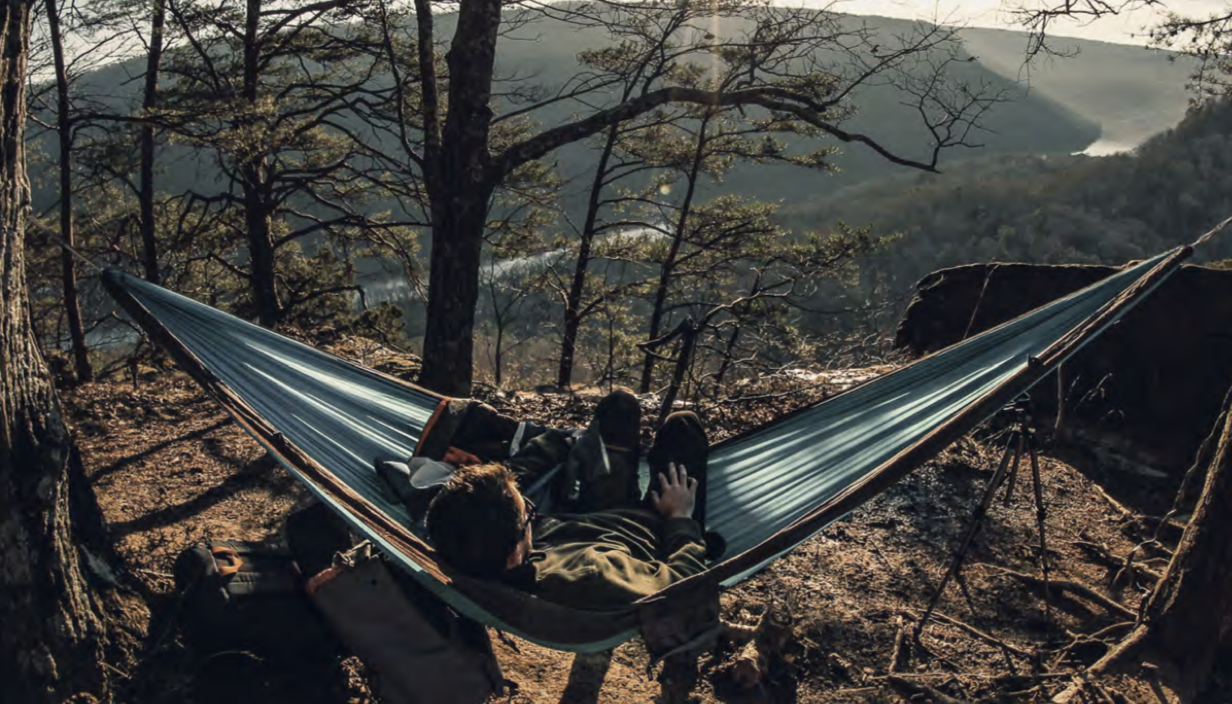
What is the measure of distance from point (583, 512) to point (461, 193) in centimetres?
254

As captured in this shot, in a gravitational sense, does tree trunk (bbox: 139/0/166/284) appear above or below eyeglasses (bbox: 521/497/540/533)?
above

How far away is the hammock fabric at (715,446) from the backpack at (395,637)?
0.14 meters

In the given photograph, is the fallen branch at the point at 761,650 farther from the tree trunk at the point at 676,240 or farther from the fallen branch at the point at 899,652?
the tree trunk at the point at 676,240

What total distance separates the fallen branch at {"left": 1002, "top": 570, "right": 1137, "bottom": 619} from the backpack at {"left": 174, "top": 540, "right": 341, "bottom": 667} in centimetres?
265

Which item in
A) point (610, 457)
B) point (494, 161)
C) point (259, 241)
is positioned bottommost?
point (259, 241)

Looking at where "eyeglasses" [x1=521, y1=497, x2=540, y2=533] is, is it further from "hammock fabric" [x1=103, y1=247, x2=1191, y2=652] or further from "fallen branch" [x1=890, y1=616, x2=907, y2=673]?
"fallen branch" [x1=890, y1=616, x2=907, y2=673]

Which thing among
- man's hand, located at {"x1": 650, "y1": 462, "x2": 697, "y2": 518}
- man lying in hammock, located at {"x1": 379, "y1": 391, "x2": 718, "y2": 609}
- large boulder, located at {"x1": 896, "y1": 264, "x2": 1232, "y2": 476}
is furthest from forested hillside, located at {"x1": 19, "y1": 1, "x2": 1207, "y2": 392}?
large boulder, located at {"x1": 896, "y1": 264, "x2": 1232, "y2": 476}

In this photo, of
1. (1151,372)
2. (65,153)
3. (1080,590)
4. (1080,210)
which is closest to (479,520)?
(1080,590)

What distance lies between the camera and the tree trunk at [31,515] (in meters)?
1.87

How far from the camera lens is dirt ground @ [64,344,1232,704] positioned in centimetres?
272

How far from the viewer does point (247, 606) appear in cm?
216

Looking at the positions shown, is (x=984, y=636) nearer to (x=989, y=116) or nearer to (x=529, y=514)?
(x=529, y=514)

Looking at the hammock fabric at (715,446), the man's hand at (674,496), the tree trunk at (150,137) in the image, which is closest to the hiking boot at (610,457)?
the man's hand at (674,496)

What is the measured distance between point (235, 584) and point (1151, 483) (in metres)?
5.26
